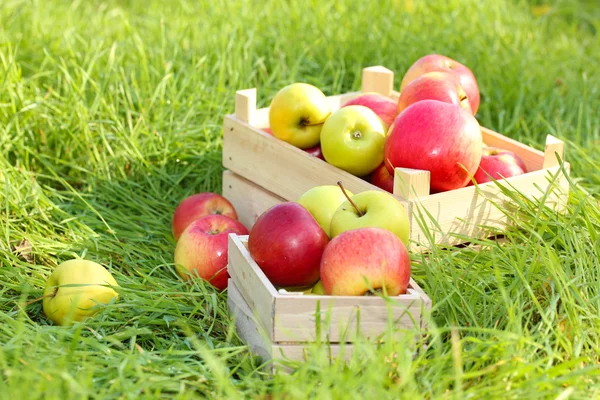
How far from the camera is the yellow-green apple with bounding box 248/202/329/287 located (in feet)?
7.68

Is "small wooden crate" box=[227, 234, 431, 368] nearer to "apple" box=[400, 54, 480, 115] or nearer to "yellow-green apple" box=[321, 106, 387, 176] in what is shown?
"yellow-green apple" box=[321, 106, 387, 176]

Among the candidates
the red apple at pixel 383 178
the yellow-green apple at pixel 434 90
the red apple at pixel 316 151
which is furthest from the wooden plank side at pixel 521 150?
the red apple at pixel 316 151

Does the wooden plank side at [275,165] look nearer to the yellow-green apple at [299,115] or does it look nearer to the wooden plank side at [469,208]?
the yellow-green apple at [299,115]

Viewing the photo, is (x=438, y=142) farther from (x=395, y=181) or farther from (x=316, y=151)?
(x=316, y=151)

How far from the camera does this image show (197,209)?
3.22 m

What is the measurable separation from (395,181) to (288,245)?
0.57 m

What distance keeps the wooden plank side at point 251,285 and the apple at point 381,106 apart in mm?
914

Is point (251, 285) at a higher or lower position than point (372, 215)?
lower

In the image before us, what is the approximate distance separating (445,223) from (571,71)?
2423 mm

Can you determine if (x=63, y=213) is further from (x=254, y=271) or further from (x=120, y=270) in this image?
(x=254, y=271)

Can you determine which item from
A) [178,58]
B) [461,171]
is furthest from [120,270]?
[178,58]

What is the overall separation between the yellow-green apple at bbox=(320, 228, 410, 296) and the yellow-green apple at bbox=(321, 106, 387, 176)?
29.5 inches

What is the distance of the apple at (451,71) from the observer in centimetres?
339

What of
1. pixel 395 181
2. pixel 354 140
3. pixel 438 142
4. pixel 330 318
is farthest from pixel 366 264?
pixel 354 140
